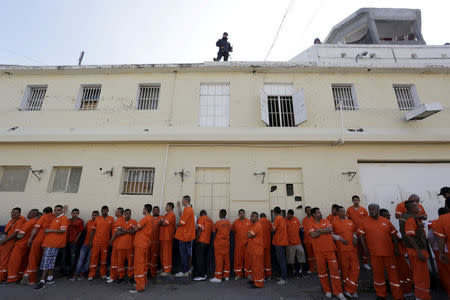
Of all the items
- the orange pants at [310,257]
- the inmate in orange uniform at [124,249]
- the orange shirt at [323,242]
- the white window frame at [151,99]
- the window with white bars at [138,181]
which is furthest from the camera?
the white window frame at [151,99]

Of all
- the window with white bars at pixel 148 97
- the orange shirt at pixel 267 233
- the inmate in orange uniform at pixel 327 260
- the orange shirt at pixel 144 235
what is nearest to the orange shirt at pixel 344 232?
the inmate in orange uniform at pixel 327 260

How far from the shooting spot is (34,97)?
9.14 m

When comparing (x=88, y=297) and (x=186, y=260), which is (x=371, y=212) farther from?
(x=88, y=297)

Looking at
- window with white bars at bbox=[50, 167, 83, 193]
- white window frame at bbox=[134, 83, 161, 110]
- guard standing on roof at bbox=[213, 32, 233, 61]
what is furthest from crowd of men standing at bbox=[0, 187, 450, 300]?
guard standing on roof at bbox=[213, 32, 233, 61]

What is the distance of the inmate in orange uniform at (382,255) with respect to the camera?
4.67m

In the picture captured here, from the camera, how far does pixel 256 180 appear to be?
760 centimetres

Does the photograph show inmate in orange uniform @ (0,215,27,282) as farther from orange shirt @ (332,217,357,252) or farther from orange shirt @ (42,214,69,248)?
orange shirt @ (332,217,357,252)

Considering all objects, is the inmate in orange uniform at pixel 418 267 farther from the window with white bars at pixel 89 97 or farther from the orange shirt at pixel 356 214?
the window with white bars at pixel 89 97

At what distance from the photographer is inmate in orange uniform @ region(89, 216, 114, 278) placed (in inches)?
236

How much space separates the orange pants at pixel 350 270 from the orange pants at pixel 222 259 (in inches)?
114

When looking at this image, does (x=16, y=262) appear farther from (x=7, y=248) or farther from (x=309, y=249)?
(x=309, y=249)

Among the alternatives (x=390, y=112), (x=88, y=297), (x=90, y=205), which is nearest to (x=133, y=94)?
(x=90, y=205)

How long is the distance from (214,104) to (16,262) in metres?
7.75

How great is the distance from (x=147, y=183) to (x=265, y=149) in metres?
4.55
